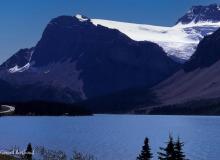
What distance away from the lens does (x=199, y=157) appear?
5837 inches

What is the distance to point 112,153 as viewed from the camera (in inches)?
5955

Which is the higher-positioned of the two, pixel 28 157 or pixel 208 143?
pixel 208 143

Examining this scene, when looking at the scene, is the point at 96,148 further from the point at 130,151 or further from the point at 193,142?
the point at 193,142

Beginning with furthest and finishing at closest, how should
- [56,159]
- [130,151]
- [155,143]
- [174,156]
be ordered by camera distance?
[155,143], [130,151], [56,159], [174,156]

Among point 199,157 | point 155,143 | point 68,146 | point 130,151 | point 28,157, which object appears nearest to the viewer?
point 28,157

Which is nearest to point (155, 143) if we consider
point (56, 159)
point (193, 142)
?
point (193, 142)

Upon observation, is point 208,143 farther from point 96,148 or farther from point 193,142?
point 96,148

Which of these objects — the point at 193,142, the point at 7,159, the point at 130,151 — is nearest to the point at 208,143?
the point at 193,142

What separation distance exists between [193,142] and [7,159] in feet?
404

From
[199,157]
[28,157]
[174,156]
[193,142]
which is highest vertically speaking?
[193,142]

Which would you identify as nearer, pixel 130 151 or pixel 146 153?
pixel 146 153

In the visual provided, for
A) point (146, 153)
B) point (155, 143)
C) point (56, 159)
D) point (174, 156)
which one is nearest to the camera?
point (174, 156)

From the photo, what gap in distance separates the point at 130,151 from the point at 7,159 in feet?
264

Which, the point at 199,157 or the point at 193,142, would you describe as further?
the point at 193,142
